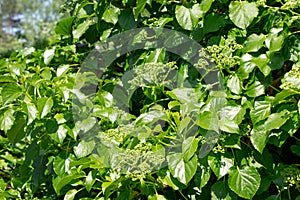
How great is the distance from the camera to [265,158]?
149 centimetres

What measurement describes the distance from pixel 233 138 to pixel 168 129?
22 cm

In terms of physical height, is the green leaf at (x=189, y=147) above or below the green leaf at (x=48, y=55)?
below

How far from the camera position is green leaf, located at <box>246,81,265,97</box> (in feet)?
4.74

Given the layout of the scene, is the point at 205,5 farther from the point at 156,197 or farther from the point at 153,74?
the point at 156,197

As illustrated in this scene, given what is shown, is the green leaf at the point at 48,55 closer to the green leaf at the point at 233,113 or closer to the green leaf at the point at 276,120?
the green leaf at the point at 233,113

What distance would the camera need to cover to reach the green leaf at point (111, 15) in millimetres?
1711

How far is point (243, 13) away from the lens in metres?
1.47

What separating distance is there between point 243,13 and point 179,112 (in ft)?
1.31

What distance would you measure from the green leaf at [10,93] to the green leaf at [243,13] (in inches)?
32.4

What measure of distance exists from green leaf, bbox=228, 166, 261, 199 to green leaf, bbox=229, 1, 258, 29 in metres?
0.48

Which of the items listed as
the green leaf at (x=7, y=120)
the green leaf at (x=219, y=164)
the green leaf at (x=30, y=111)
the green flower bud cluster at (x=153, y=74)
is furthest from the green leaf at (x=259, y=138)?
the green leaf at (x=7, y=120)

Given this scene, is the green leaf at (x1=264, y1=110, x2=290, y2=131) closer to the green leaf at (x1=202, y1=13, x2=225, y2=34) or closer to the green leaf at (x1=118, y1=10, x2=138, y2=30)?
the green leaf at (x1=202, y1=13, x2=225, y2=34)

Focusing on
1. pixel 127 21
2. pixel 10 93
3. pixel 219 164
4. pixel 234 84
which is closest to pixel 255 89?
pixel 234 84

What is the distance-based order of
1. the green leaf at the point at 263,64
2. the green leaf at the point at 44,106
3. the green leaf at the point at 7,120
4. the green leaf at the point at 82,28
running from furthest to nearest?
the green leaf at the point at 82,28 < the green leaf at the point at 7,120 < the green leaf at the point at 44,106 < the green leaf at the point at 263,64
